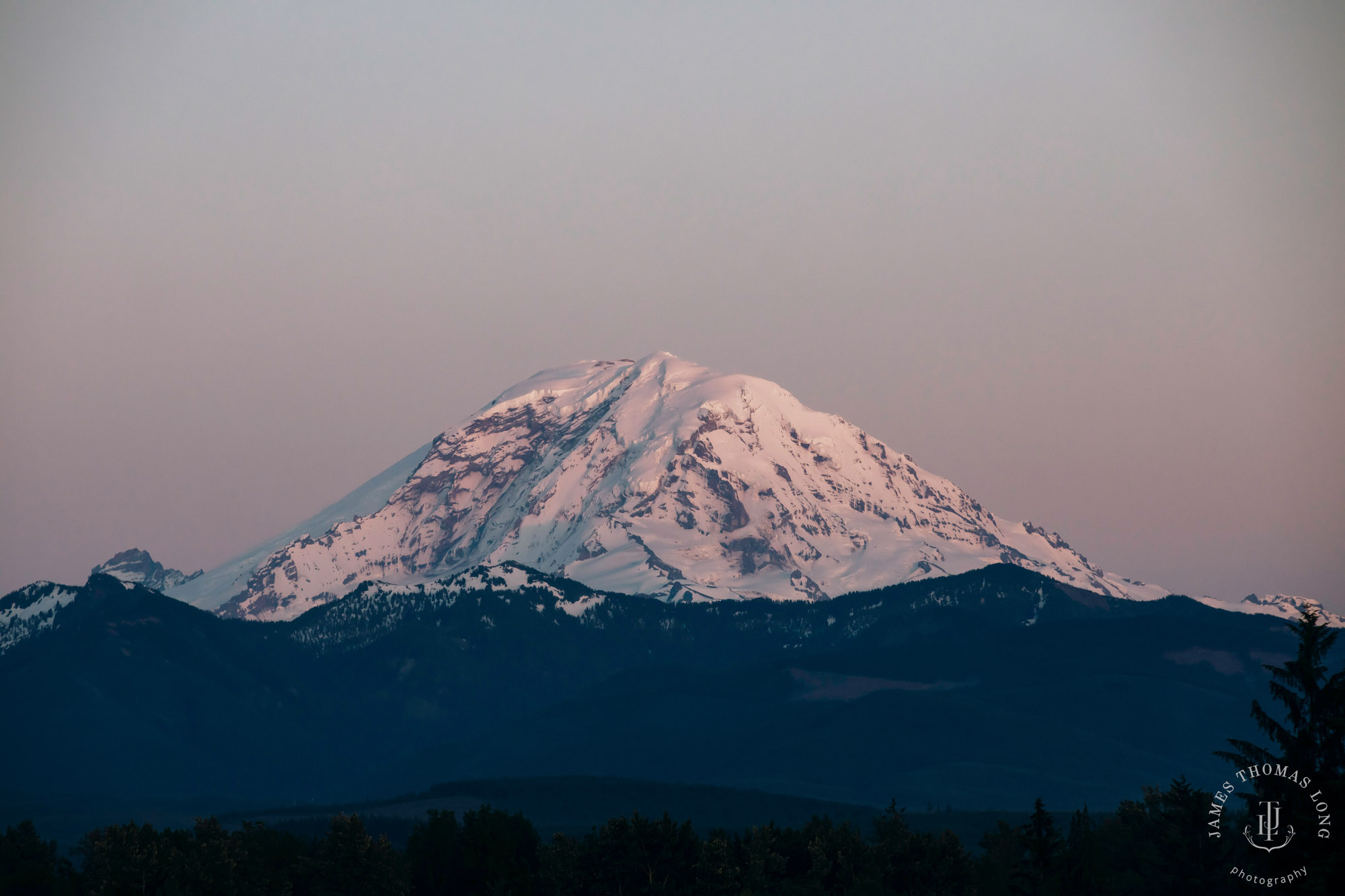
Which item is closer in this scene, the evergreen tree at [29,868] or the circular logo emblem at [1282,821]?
the circular logo emblem at [1282,821]

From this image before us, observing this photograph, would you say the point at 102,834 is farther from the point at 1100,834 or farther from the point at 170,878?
the point at 1100,834

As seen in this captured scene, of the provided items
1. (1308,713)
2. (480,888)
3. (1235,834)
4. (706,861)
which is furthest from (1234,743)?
(480,888)

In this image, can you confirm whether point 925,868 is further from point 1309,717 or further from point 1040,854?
point 1309,717

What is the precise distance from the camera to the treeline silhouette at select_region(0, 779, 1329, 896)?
149 meters

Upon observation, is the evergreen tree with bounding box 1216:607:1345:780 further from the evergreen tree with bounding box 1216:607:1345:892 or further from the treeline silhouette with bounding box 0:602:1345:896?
the treeline silhouette with bounding box 0:602:1345:896

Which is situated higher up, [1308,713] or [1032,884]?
[1308,713]

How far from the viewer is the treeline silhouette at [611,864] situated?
149 m

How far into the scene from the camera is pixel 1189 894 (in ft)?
376

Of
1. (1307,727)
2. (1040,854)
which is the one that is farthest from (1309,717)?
(1040,854)

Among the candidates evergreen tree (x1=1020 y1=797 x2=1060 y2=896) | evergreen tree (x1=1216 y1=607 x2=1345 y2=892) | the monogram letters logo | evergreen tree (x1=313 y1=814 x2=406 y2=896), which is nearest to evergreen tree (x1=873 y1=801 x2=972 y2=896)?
evergreen tree (x1=1020 y1=797 x2=1060 y2=896)

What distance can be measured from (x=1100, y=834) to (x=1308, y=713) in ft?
259

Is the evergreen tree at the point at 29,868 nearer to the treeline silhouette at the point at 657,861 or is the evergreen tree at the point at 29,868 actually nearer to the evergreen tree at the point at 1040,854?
the treeline silhouette at the point at 657,861

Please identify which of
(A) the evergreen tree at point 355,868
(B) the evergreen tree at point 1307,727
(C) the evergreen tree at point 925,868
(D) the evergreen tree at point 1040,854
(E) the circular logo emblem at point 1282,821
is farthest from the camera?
(A) the evergreen tree at point 355,868

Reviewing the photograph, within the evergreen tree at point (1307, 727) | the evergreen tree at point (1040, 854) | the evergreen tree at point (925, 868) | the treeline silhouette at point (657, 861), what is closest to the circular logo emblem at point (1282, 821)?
the evergreen tree at point (1307, 727)
